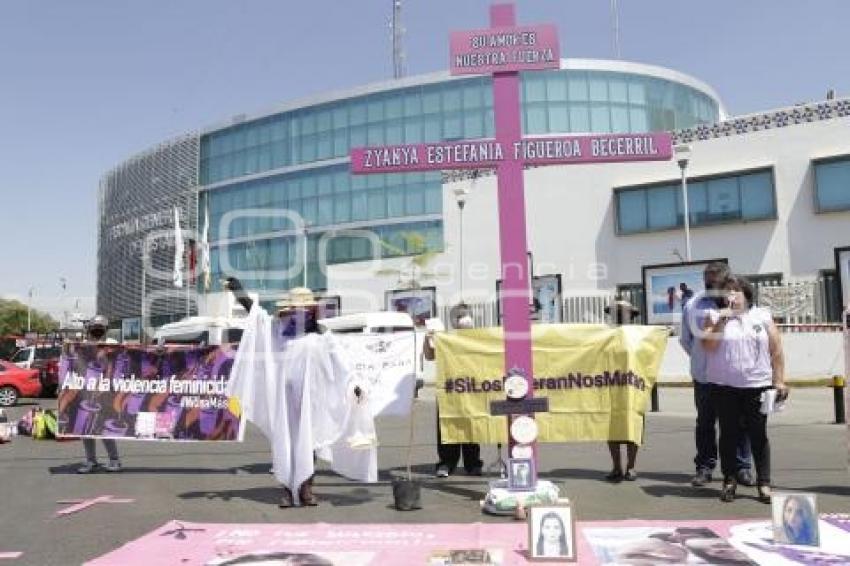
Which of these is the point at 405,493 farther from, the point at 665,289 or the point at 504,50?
the point at 665,289

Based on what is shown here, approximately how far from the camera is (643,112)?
55.2 meters

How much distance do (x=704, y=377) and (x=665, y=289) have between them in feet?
57.5

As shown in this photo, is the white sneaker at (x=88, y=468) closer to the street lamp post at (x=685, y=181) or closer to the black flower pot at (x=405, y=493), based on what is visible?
the black flower pot at (x=405, y=493)

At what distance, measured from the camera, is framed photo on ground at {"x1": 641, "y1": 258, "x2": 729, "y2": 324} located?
24188mm

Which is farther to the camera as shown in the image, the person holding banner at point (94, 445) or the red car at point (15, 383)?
the red car at point (15, 383)

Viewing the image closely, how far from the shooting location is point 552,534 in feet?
17.5

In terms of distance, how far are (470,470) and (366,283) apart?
27317 mm

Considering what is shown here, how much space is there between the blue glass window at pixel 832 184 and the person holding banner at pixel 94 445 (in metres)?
22.6

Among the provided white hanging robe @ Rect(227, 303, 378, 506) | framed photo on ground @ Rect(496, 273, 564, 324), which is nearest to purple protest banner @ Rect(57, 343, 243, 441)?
white hanging robe @ Rect(227, 303, 378, 506)

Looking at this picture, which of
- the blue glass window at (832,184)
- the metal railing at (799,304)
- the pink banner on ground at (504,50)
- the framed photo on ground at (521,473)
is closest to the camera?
the framed photo on ground at (521,473)

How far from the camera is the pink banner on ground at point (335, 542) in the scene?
548 centimetres

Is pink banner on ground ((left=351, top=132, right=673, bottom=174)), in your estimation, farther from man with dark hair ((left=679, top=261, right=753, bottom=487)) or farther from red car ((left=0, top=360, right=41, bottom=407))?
red car ((left=0, top=360, right=41, bottom=407))

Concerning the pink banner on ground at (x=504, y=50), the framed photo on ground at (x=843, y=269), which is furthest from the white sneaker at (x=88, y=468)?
the framed photo on ground at (x=843, y=269)

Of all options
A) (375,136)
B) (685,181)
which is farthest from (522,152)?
(375,136)
